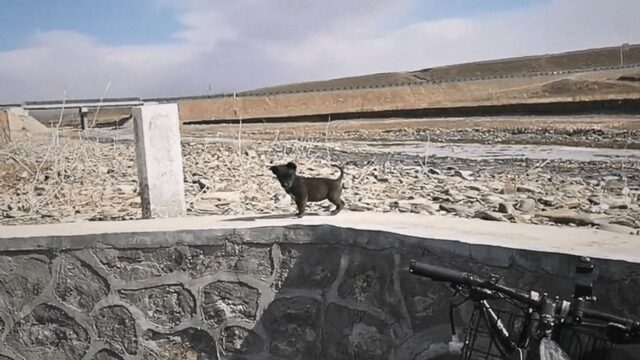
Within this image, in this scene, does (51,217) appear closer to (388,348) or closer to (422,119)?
(388,348)

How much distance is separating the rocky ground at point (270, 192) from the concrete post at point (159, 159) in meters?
0.92

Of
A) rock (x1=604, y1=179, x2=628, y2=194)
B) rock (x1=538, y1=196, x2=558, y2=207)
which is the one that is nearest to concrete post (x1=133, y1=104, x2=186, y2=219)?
rock (x1=538, y1=196, x2=558, y2=207)

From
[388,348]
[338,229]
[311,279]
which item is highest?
[338,229]

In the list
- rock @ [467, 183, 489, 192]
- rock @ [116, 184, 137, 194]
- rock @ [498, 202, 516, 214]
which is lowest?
rock @ [467, 183, 489, 192]

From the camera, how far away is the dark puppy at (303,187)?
4914 mm

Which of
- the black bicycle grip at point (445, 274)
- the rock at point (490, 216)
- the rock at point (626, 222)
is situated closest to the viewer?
the black bicycle grip at point (445, 274)

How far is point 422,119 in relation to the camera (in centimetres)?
3550

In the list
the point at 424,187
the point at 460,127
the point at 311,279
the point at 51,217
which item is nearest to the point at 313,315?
the point at 311,279

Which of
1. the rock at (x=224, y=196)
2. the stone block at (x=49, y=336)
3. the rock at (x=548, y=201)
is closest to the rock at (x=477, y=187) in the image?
the rock at (x=548, y=201)

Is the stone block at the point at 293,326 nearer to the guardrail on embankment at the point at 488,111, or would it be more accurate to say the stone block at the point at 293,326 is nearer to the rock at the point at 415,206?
the rock at the point at 415,206

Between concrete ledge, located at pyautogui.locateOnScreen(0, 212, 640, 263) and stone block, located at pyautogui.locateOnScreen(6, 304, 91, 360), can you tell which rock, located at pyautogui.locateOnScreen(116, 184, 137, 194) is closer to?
concrete ledge, located at pyautogui.locateOnScreen(0, 212, 640, 263)

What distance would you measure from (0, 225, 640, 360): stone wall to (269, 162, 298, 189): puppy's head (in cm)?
58

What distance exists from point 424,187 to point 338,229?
5.27m

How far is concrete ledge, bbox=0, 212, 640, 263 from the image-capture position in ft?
12.3
